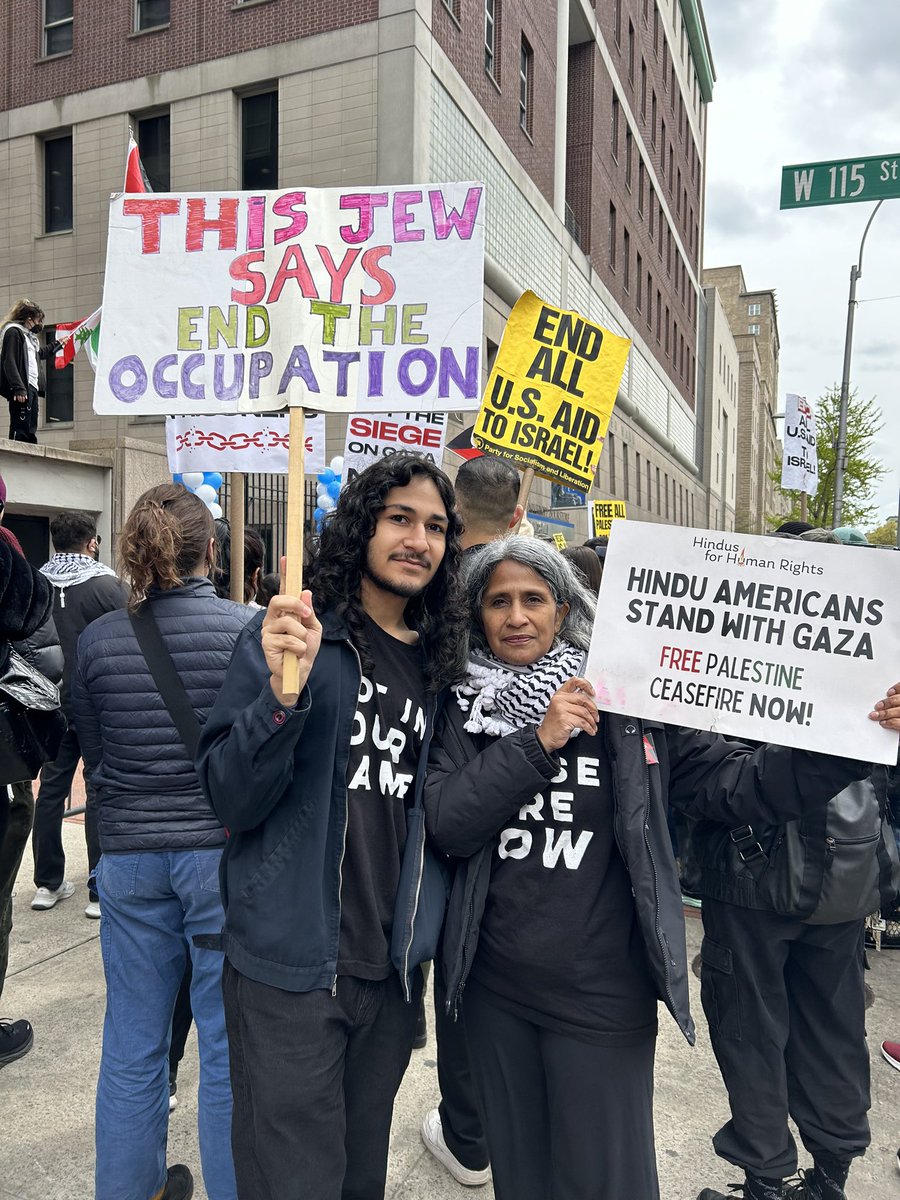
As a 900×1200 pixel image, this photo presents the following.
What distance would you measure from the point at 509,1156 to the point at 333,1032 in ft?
1.77

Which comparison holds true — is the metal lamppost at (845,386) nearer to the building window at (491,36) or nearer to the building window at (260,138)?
the building window at (491,36)

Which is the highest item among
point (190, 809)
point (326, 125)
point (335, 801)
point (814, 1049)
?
point (326, 125)

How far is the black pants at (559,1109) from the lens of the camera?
1855 mm

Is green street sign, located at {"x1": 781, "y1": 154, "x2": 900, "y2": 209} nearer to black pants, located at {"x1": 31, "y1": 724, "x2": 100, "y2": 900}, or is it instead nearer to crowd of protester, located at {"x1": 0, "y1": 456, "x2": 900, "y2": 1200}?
crowd of protester, located at {"x1": 0, "y1": 456, "x2": 900, "y2": 1200}

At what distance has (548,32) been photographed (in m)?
20.1

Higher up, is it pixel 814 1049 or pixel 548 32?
pixel 548 32

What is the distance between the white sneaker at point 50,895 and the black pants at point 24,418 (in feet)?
19.7

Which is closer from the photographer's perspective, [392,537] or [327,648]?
[327,648]

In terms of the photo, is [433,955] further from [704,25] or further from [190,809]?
[704,25]

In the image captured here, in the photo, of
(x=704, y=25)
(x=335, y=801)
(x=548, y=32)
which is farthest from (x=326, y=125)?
(x=704, y=25)

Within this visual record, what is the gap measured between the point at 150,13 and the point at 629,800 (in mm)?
19313

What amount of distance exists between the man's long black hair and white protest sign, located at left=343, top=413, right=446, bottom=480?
2742 millimetres

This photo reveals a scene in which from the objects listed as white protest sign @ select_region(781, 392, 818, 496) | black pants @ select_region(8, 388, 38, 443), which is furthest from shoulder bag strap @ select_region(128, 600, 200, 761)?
white protest sign @ select_region(781, 392, 818, 496)

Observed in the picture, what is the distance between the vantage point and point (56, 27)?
56.2ft
